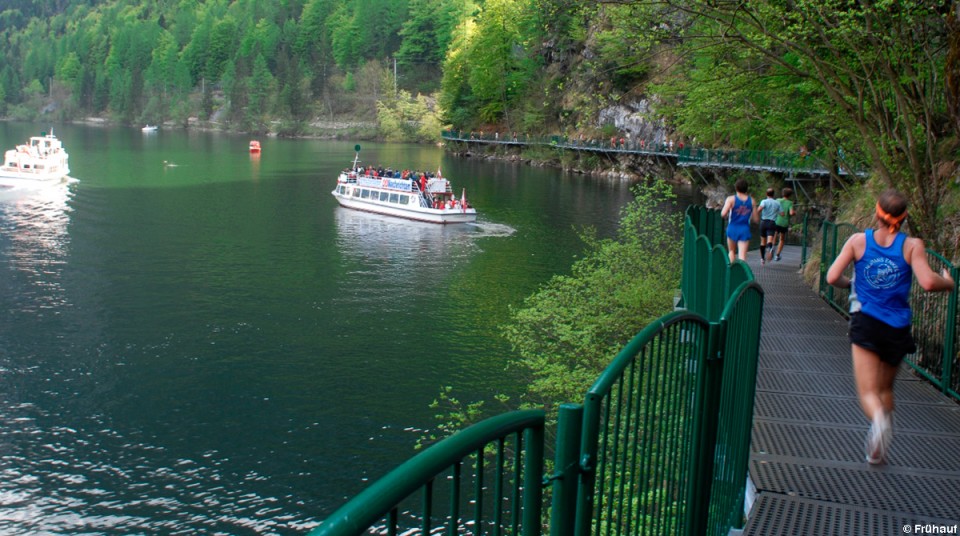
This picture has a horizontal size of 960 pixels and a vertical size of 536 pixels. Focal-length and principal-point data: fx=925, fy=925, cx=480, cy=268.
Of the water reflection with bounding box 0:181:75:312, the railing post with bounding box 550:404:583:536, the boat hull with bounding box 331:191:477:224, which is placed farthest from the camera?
the boat hull with bounding box 331:191:477:224

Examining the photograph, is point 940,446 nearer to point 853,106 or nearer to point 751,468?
point 751,468

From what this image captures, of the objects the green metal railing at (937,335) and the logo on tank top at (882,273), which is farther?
the green metal railing at (937,335)

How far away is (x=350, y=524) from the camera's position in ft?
6.10

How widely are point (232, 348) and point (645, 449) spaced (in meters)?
20.4

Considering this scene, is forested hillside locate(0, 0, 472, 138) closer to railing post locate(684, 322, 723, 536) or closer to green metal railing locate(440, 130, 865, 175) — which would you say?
green metal railing locate(440, 130, 865, 175)

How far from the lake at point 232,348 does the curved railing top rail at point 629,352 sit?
11.5 m

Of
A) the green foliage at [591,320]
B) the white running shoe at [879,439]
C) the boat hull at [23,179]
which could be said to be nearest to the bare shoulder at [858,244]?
the white running shoe at [879,439]

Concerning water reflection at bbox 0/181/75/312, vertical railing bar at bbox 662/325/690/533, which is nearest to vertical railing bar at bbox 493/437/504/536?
vertical railing bar at bbox 662/325/690/533

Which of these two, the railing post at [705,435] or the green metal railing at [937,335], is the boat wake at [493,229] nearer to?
the green metal railing at [937,335]

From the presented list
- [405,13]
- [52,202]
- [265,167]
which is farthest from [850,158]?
[405,13]

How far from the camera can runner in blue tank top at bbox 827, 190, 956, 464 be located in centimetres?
664

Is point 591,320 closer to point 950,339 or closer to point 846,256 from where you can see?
point 950,339

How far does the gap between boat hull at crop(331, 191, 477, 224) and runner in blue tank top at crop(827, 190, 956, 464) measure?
135 feet

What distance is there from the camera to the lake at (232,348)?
1574 cm
